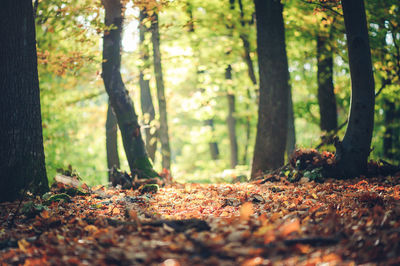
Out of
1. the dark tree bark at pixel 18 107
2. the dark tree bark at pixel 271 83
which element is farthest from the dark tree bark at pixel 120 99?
the dark tree bark at pixel 271 83

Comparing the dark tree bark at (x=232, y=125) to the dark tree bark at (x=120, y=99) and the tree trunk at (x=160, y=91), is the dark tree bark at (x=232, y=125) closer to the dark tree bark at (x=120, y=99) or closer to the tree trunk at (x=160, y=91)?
the tree trunk at (x=160, y=91)

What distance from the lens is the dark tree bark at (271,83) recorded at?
834cm

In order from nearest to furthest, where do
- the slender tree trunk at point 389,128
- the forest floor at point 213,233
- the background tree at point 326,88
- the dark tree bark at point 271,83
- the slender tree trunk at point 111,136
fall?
the forest floor at point 213,233 < the dark tree bark at point 271,83 < the slender tree trunk at point 111,136 < the background tree at point 326,88 < the slender tree trunk at point 389,128

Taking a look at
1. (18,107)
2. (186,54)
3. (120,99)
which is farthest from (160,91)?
(18,107)

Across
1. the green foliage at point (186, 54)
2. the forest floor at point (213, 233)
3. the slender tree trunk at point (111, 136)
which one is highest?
the green foliage at point (186, 54)

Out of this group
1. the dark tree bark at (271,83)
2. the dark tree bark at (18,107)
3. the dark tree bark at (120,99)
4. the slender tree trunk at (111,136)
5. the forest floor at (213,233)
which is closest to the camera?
the forest floor at (213,233)

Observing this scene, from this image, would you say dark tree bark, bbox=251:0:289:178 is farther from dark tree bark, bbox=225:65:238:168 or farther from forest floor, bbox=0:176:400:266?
dark tree bark, bbox=225:65:238:168

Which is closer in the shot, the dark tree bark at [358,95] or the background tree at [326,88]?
the dark tree bark at [358,95]

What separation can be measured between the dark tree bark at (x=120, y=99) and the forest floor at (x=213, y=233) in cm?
244

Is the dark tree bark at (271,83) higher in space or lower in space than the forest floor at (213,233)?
higher

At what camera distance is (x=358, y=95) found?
6086mm

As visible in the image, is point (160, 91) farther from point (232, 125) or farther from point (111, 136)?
point (232, 125)

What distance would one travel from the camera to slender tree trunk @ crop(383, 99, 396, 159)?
16188 millimetres

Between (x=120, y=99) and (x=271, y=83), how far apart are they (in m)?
3.74
